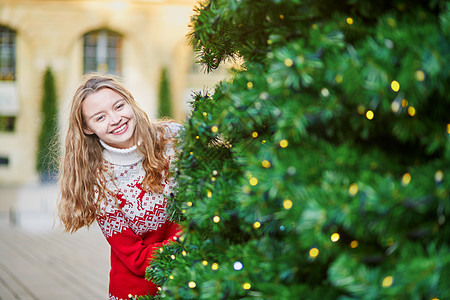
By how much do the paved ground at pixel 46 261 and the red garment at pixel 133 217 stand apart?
1.23 m

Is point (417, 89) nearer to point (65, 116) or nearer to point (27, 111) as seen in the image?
point (65, 116)

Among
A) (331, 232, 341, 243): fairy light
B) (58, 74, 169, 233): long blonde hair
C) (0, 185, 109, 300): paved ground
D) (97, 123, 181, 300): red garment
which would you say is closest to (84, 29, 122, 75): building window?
(0, 185, 109, 300): paved ground

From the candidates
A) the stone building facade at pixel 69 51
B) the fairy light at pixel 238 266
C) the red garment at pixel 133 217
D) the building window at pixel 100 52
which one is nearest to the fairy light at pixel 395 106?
the fairy light at pixel 238 266

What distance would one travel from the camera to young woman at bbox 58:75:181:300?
2.56 metres

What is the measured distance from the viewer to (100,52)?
2139 centimetres

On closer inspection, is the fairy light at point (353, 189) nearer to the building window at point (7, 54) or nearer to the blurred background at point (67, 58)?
the blurred background at point (67, 58)

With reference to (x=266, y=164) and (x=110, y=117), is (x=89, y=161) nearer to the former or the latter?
(x=110, y=117)

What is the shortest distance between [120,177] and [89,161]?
186mm

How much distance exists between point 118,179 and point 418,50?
1785 mm

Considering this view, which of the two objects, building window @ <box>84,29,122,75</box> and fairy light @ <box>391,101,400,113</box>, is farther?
building window @ <box>84,29,122,75</box>

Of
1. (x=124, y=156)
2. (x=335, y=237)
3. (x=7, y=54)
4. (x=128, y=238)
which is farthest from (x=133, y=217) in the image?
(x=7, y=54)

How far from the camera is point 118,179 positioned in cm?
263

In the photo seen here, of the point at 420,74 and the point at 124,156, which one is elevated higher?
the point at 420,74

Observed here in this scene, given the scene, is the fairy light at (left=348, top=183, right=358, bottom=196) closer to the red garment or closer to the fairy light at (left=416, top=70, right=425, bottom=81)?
the fairy light at (left=416, top=70, right=425, bottom=81)
